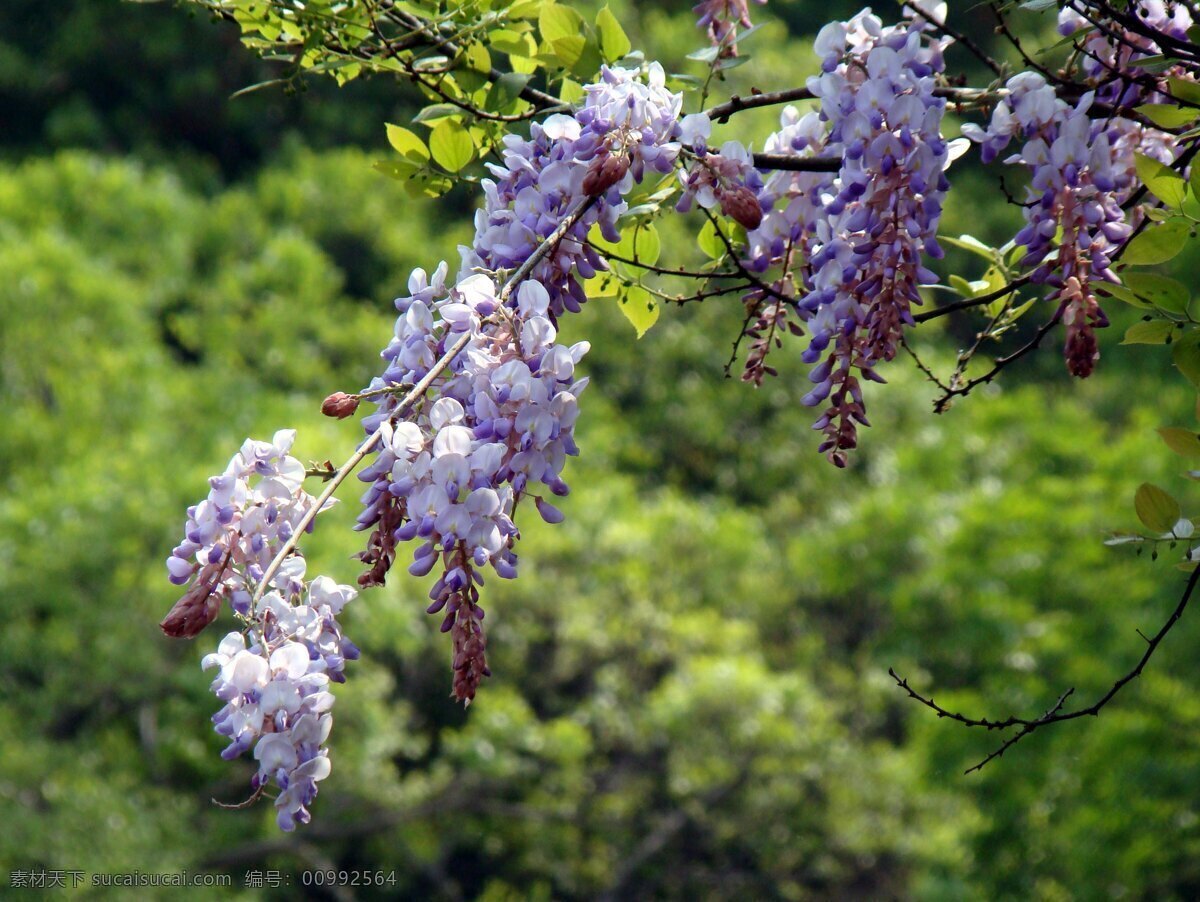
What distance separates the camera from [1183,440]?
1.46m

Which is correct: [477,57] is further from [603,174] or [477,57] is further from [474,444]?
[474,444]

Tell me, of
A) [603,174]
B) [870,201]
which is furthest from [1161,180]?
[603,174]

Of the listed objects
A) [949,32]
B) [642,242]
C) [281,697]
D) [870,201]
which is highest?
[949,32]

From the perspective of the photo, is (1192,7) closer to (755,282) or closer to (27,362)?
(755,282)

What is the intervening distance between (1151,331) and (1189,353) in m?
0.05

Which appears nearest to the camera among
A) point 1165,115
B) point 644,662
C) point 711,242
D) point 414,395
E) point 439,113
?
point 414,395

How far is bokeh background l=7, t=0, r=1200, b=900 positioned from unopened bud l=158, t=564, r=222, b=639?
19.5 feet

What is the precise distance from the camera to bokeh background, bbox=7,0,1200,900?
7.46 meters

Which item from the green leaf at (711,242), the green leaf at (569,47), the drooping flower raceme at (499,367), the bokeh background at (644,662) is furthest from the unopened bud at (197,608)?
the bokeh background at (644,662)

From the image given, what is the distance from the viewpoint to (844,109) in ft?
4.51

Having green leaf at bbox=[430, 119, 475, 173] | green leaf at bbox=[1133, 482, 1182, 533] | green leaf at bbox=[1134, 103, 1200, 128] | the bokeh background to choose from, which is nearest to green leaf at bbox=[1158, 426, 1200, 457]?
green leaf at bbox=[1133, 482, 1182, 533]

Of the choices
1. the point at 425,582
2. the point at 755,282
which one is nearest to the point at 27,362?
the point at 425,582

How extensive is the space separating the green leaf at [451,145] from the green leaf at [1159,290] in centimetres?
69

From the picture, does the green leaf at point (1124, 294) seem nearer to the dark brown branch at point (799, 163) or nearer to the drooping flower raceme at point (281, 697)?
the dark brown branch at point (799, 163)
